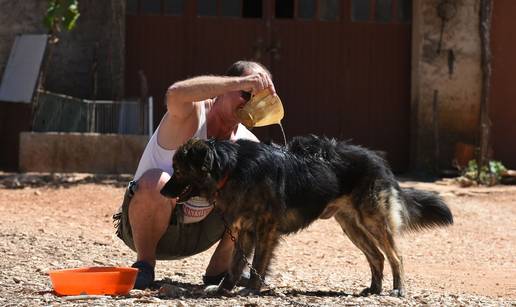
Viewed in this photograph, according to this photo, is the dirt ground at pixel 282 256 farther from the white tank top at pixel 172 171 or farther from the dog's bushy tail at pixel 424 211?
the white tank top at pixel 172 171

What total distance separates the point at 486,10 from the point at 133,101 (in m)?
4.94

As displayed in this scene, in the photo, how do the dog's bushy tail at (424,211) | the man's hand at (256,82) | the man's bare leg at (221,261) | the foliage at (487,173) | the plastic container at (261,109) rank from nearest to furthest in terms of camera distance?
the man's hand at (256,82) < the plastic container at (261,109) < the man's bare leg at (221,261) < the dog's bushy tail at (424,211) < the foliage at (487,173)

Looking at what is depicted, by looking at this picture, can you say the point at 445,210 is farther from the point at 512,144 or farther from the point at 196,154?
the point at 512,144

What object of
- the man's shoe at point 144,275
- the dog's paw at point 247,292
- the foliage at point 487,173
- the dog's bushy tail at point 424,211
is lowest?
the foliage at point 487,173

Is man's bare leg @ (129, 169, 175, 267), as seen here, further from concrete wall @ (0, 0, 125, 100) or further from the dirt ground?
concrete wall @ (0, 0, 125, 100)

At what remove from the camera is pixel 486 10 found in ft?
45.9

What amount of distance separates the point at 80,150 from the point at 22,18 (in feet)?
7.49

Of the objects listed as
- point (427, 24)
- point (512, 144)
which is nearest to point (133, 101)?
point (427, 24)

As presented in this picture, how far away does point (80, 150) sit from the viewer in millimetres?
12805

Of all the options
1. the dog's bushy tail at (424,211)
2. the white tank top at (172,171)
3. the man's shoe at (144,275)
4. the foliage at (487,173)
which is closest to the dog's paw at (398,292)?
the dog's bushy tail at (424,211)

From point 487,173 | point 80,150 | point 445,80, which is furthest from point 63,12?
point 487,173

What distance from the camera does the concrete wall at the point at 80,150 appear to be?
1279 cm

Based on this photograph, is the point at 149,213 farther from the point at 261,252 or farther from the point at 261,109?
the point at 261,109

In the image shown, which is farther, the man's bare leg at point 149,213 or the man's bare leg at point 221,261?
the man's bare leg at point 221,261
